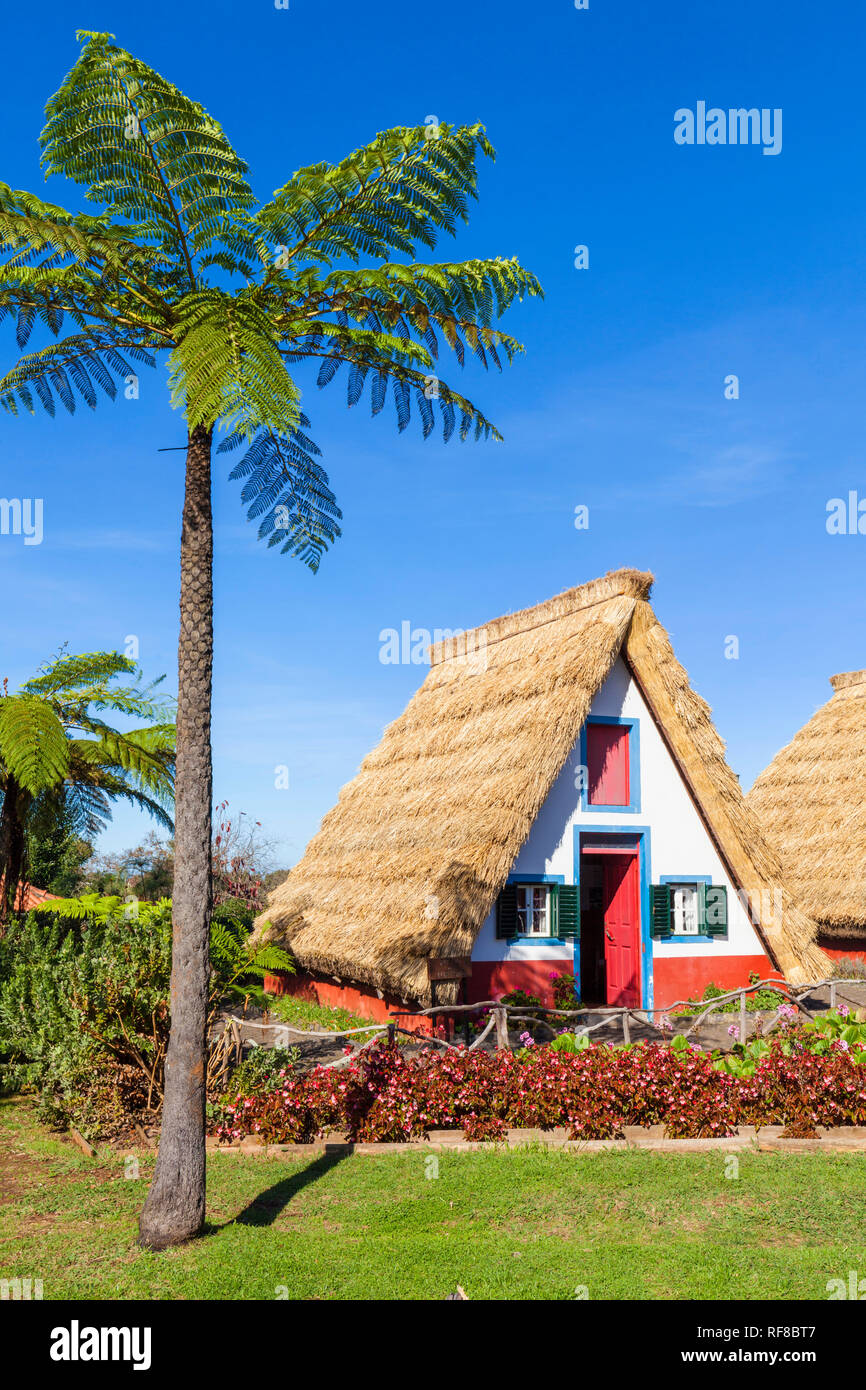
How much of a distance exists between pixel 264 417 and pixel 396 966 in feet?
29.9

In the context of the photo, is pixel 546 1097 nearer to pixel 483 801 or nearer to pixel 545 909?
pixel 483 801

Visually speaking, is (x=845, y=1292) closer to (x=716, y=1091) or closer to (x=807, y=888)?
(x=716, y=1091)

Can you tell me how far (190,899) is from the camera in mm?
6715

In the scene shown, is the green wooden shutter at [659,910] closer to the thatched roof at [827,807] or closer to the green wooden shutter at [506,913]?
the green wooden shutter at [506,913]

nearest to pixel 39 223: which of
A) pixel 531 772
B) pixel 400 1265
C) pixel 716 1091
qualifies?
pixel 400 1265

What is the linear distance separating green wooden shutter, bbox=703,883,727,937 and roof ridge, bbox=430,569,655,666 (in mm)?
5459

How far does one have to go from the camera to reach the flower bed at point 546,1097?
9.12 metres

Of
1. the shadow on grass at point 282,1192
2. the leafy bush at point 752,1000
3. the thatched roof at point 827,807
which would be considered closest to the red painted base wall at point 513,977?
the leafy bush at point 752,1000

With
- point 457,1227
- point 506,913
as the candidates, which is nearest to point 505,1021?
point 457,1227

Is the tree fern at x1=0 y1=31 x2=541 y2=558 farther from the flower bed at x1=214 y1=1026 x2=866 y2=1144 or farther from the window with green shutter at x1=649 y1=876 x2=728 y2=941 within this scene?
the window with green shutter at x1=649 y1=876 x2=728 y2=941

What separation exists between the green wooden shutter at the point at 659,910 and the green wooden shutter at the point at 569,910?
1662 mm

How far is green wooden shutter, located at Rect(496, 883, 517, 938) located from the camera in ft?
48.5

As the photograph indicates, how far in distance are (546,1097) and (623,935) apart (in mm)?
8013

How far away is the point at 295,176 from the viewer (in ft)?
20.7
